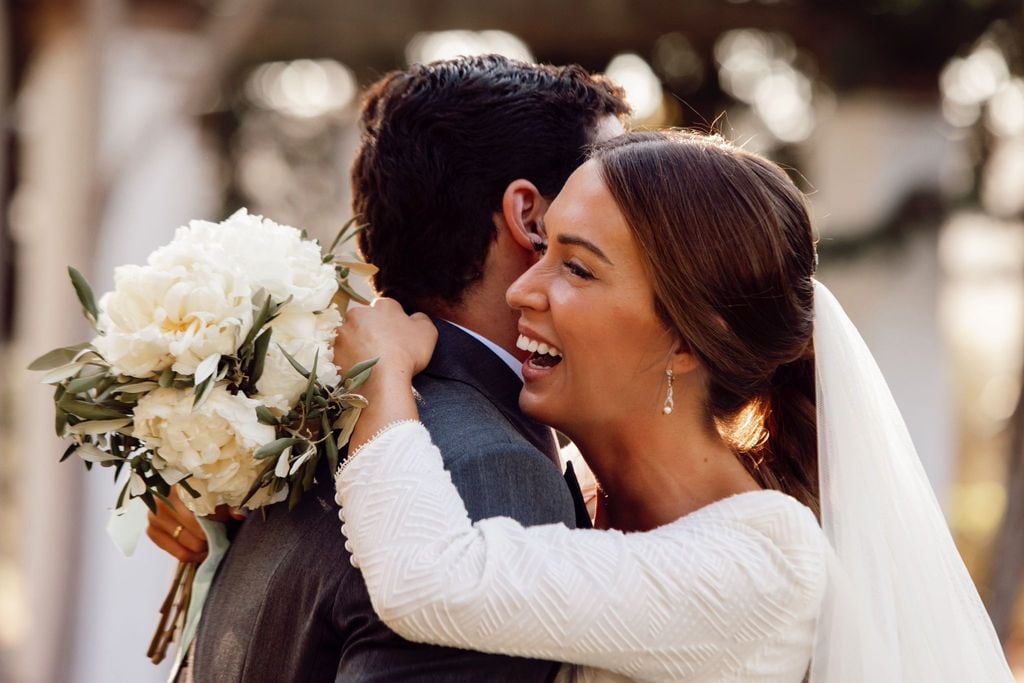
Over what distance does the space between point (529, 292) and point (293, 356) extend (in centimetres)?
46

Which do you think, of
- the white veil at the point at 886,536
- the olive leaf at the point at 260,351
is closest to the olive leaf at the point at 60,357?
the olive leaf at the point at 260,351

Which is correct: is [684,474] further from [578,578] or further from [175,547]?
[175,547]

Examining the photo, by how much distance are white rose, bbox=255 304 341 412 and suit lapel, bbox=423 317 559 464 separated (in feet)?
0.75

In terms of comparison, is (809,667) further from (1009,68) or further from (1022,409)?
(1009,68)

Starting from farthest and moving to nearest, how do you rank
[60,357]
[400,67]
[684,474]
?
[400,67]
[684,474]
[60,357]

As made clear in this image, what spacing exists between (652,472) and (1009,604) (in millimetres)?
2837

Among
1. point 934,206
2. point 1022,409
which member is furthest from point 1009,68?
point 1022,409

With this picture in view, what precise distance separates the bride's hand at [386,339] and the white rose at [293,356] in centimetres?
8

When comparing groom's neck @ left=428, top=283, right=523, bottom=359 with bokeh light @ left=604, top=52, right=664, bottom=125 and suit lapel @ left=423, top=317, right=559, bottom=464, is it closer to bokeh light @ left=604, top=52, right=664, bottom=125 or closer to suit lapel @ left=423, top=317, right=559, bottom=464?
suit lapel @ left=423, top=317, right=559, bottom=464

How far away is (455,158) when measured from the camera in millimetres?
2420

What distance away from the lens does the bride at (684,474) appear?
1.97 metres

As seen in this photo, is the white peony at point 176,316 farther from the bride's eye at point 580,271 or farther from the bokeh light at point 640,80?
the bokeh light at point 640,80

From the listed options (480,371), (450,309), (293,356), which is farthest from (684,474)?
(293,356)

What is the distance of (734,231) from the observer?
2.24 metres
